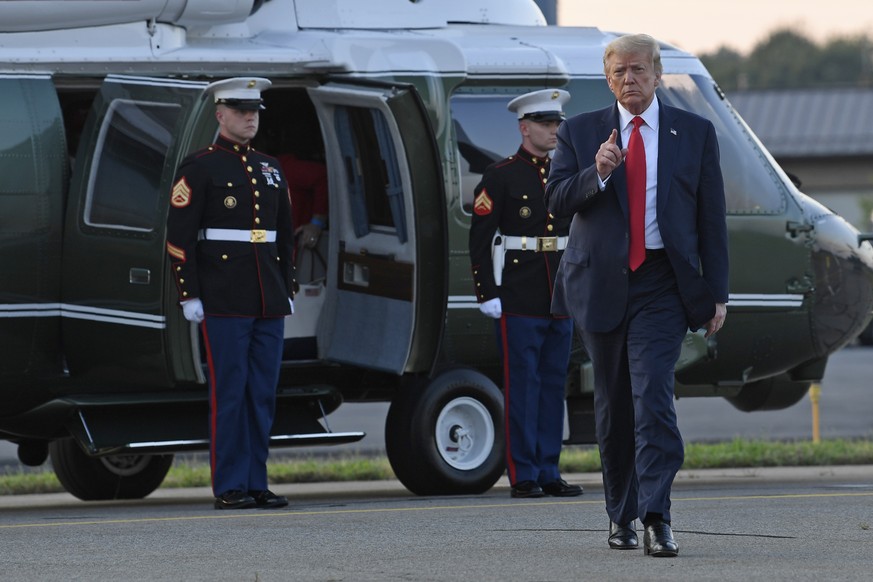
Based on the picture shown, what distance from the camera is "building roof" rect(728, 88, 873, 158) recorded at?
187 ft

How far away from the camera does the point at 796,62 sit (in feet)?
400

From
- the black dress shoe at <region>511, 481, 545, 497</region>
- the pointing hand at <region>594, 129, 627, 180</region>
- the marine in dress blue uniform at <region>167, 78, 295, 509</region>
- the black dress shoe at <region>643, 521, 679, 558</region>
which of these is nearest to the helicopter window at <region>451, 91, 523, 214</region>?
the marine in dress blue uniform at <region>167, 78, 295, 509</region>

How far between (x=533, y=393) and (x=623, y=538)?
308 cm

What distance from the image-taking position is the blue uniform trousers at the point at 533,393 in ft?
33.2

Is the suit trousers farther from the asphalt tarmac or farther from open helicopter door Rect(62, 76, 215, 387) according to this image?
open helicopter door Rect(62, 76, 215, 387)

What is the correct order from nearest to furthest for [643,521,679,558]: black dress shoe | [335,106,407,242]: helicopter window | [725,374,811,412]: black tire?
1. [643,521,679,558]: black dress shoe
2. [335,106,407,242]: helicopter window
3. [725,374,811,412]: black tire

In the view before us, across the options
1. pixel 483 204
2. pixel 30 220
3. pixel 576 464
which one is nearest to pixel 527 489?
pixel 483 204

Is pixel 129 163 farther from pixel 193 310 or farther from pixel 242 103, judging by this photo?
pixel 193 310

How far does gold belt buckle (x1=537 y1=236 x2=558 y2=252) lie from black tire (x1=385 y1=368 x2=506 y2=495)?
2.85ft

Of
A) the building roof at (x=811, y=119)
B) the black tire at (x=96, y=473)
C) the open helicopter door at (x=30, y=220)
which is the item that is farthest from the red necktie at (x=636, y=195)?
the building roof at (x=811, y=119)

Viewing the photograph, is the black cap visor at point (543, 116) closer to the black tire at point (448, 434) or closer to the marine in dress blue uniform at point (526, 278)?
the marine in dress blue uniform at point (526, 278)

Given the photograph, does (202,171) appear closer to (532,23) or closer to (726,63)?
(532,23)

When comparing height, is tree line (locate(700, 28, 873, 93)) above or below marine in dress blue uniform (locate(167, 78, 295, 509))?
above

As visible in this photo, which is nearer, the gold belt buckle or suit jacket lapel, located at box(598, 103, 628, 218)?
suit jacket lapel, located at box(598, 103, 628, 218)
